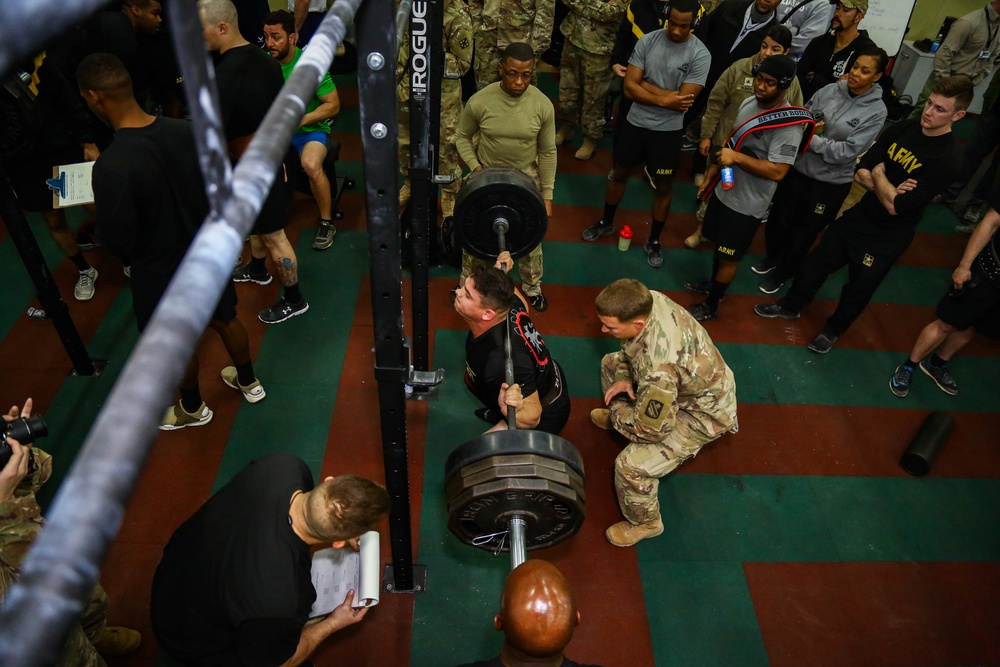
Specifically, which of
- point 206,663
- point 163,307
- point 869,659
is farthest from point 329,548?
point 869,659

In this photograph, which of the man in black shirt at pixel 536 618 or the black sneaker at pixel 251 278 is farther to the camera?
the black sneaker at pixel 251 278

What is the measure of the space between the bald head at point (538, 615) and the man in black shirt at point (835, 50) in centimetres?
481

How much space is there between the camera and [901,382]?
14.8 feet

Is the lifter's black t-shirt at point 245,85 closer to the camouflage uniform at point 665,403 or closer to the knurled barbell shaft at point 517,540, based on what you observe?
the camouflage uniform at point 665,403

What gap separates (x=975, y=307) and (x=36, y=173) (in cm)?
605

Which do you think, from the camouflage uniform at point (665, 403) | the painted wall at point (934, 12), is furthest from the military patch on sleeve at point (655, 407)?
the painted wall at point (934, 12)

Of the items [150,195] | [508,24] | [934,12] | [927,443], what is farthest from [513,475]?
[934,12]

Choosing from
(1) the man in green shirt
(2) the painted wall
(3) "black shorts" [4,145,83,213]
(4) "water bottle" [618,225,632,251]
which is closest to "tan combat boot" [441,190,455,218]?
(1) the man in green shirt

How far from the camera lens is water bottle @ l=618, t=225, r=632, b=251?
5.32 m

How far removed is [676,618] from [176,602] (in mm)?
2328

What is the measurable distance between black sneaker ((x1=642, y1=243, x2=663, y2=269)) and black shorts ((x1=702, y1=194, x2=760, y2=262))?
0.69 m

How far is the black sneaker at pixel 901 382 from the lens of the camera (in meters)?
4.49

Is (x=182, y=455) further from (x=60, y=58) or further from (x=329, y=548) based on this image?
(x=60, y=58)

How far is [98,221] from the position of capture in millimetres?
2846
